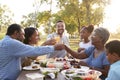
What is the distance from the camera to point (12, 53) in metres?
3.53

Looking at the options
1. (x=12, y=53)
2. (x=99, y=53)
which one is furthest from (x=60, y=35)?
(x=12, y=53)

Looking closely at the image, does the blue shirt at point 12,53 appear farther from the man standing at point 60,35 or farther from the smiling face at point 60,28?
the smiling face at point 60,28

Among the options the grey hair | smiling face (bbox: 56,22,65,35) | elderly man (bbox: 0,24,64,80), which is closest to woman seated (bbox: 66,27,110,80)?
the grey hair

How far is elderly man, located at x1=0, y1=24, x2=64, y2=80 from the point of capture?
11.5 ft

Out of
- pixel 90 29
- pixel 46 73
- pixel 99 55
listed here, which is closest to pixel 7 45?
pixel 46 73

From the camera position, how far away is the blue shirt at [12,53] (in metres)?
3.51

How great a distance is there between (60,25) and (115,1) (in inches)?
491

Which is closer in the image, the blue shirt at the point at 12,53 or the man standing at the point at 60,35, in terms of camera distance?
the blue shirt at the point at 12,53

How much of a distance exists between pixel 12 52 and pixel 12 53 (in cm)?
1

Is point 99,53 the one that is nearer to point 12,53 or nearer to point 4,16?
point 12,53

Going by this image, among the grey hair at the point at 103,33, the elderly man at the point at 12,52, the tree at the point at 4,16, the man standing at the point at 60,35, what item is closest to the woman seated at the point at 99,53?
the grey hair at the point at 103,33

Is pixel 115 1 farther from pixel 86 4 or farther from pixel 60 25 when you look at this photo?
pixel 60 25

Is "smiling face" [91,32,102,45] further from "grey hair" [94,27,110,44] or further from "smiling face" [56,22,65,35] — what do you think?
"smiling face" [56,22,65,35]

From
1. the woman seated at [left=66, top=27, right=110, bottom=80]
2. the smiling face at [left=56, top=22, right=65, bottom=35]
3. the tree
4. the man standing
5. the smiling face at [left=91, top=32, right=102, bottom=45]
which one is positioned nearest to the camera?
the woman seated at [left=66, top=27, right=110, bottom=80]
